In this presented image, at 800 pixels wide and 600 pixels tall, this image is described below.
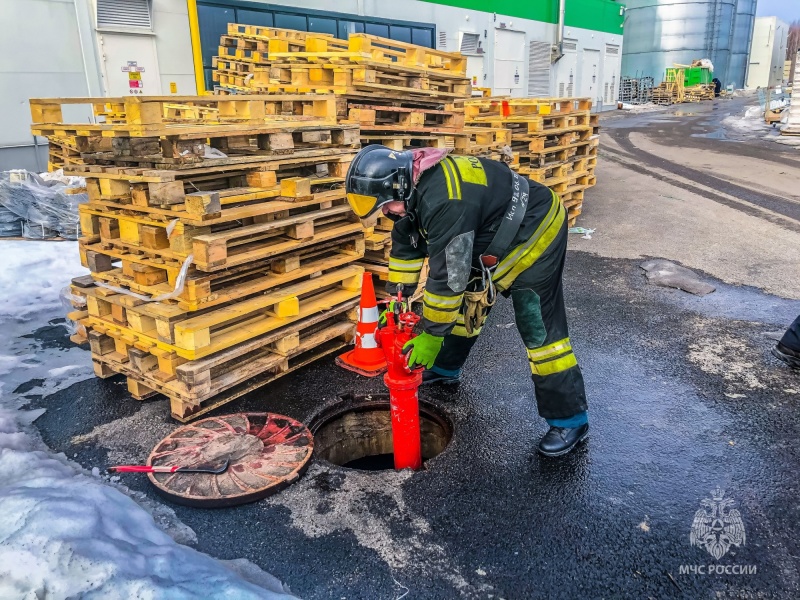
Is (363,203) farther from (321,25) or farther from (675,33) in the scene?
(675,33)

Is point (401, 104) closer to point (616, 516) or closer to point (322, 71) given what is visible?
point (322, 71)

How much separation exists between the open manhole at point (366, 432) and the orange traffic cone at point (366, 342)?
0.42 meters

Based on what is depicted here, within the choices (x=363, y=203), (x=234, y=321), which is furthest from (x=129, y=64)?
(x=363, y=203)

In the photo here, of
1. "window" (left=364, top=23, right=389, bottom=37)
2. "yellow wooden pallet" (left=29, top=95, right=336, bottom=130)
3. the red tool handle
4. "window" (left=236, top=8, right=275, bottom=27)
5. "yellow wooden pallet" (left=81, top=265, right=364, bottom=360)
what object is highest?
"window" (left=364, top=23, right=389, bottom=37)

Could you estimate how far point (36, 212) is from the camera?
8047mm

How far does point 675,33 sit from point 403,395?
52775mm

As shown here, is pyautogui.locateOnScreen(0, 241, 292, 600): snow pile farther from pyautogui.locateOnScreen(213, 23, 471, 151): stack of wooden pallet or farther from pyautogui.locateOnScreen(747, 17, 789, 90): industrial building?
pyautogui.locateOnScreen(747, 17, 789, 90): industrial building

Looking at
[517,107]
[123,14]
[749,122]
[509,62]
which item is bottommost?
[749,122]

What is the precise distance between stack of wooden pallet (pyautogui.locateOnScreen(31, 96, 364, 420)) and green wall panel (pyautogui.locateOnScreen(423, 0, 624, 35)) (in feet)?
54.0

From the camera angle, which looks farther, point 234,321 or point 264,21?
point 264,21

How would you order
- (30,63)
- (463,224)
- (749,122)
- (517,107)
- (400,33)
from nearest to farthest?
1. (463,224)
2. (517,107)
3. (30,63)
4. (400,33)
5. (749,122)

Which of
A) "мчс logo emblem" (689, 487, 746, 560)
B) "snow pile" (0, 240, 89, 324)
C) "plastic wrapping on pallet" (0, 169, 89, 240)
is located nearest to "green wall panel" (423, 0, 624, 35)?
"plastic wrapping on pallet" (0, 169, 89, 240)

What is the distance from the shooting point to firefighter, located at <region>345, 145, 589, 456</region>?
125 inches

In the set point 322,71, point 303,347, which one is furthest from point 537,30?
point 303,347
